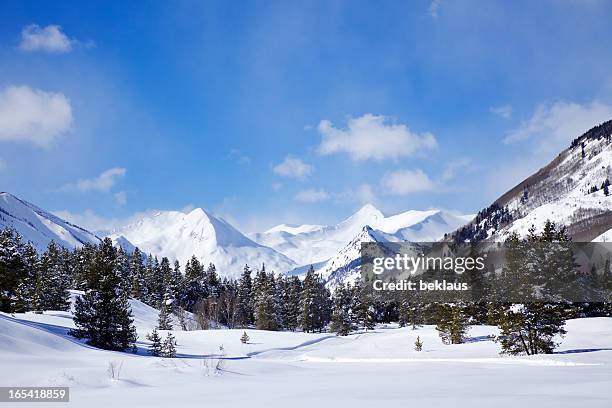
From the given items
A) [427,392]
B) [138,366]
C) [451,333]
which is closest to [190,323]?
[451,333]

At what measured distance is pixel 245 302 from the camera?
9206 centimetres

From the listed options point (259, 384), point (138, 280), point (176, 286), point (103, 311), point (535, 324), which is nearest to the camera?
point (259, 384)

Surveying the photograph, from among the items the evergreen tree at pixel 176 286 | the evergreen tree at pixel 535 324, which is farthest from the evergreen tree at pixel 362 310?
the evergreen tree at pixel 535 324

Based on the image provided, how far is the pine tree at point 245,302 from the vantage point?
291 ft

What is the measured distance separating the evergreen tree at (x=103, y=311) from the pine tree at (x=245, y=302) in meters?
57.8

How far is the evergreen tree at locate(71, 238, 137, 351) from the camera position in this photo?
30.5 m

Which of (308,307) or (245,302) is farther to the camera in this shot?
(245,302)

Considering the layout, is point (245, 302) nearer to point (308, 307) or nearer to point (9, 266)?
point (308, 307)

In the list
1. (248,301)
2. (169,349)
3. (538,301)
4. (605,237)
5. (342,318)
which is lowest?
(342,318)

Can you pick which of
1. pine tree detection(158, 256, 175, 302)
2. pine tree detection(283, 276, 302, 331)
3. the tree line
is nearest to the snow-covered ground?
the tree line

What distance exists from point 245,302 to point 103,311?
205 ft

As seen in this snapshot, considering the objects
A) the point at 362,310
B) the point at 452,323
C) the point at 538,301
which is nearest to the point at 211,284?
the point at 362,310

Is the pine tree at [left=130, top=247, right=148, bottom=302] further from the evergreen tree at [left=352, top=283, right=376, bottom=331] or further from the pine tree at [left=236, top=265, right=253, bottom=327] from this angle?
the evergreen tree at [left=352, top=283, right=376, bottom=331]

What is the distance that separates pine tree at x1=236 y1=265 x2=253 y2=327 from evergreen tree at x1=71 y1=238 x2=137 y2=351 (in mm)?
57833
